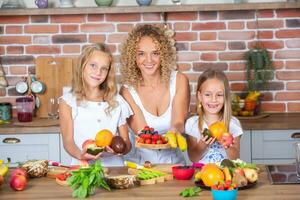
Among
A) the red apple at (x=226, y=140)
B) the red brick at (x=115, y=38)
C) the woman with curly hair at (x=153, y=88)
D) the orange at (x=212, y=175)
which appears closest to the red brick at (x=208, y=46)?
the red brick at (x=115, y=38)

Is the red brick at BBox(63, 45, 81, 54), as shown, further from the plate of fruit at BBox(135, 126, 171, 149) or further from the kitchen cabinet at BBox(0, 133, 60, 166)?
the plate of fruit at BBox(135, 126, 171, 149)

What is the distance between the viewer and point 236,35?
4793 millimetres

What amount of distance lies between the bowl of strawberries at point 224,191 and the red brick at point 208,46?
8.42ft

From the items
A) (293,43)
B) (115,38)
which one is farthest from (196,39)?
(293,43)

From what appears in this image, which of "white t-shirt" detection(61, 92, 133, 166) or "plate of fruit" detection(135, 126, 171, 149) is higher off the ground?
"white t-shirt" detection(61, 92, 133, 166)

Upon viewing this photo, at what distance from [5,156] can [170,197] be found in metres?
2.24

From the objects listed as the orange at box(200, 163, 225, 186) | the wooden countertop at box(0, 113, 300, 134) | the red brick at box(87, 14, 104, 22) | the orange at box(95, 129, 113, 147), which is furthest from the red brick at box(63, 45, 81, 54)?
the orange at box(200, 163, 225, 186)

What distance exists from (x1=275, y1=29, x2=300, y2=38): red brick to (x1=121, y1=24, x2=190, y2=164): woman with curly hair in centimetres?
142

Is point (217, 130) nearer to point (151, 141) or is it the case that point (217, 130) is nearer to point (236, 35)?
point (151, 141)

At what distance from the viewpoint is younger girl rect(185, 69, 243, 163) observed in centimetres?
327

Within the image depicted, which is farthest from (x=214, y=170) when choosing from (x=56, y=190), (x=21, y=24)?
(x=21, y=24)

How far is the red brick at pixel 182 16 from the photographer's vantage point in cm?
478

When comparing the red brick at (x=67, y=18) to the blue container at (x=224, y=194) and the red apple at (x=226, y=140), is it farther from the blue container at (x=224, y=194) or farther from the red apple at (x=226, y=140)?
the blue container at (x=224, y=194)

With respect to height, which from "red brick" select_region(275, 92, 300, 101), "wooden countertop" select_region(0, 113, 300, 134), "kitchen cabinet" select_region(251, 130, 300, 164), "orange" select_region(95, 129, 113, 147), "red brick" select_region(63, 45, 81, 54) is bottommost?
"kitchen cabinet" select_region(251, 130, 300, 164)
